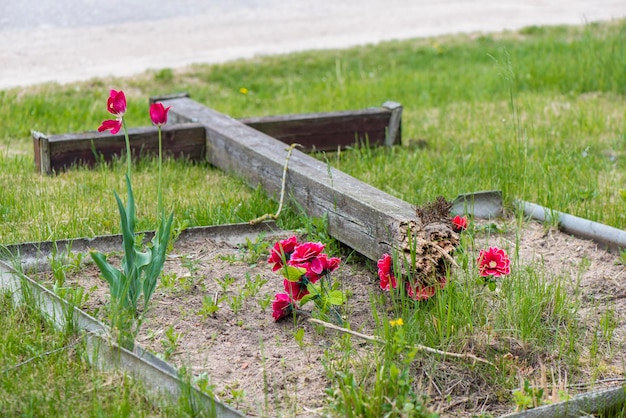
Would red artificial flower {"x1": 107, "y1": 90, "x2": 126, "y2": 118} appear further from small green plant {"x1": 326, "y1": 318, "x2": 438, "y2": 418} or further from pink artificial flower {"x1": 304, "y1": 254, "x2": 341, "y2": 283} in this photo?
small green plant {"x1": 326, "y1": 318, "x2": 438, "y2": 418}

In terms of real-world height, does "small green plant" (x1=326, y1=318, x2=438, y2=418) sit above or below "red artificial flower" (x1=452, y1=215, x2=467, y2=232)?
below

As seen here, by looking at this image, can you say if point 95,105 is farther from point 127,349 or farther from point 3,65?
point 127,349

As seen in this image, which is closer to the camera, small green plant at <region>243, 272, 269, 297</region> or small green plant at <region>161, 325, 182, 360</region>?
small green plant at <region>161, 325, 182, 360</region>

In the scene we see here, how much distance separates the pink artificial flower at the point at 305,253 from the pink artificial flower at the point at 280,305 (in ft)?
0.45

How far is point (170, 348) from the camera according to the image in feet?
10.3

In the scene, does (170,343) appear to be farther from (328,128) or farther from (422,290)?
(328,128)

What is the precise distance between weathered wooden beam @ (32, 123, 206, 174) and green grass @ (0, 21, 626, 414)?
9cm

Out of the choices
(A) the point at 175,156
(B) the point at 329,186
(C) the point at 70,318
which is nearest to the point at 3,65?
(A) the point at 175,156

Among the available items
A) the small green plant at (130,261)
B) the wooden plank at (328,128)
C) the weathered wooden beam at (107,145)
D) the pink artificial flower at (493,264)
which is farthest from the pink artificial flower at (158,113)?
the wooden plank at (328,128)

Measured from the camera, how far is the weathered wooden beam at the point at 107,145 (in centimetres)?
521

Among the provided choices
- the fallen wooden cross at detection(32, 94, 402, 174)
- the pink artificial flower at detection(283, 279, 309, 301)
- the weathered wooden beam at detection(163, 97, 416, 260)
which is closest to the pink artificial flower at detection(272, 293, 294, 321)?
the pink artificial flower at detection(283, 279, 309, 301)

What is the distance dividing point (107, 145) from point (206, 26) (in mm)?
5563

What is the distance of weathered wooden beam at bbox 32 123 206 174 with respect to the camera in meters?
5.21

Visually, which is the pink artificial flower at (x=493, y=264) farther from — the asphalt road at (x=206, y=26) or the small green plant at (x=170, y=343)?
the asphalt road at (x=206, y=26)
